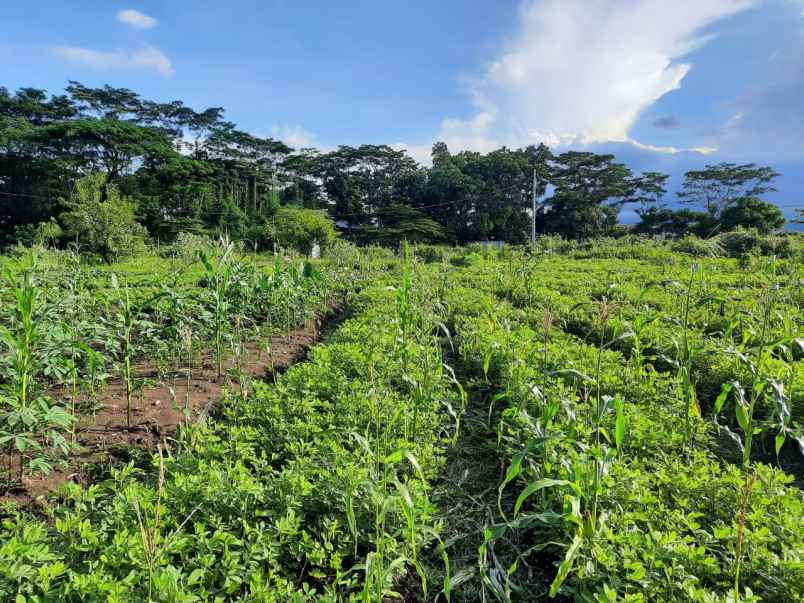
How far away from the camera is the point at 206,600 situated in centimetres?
163

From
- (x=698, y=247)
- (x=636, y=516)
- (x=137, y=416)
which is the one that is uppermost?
(x=698, y=247)

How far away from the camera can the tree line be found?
3756 centimetres

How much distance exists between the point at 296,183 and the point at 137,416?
5536cm

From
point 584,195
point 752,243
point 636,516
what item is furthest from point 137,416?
point 584,195

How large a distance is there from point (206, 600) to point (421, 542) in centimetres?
108

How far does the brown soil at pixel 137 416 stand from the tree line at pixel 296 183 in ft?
103

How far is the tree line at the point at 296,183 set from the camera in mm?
37562

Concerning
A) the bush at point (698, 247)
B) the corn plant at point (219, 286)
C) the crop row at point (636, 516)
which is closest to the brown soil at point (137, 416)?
the corn plant at point (219, 286)

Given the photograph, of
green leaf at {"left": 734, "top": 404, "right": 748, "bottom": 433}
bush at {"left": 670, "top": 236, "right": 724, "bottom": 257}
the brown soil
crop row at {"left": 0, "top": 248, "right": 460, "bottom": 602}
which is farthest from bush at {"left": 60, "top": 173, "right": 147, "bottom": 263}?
bush at {"left": 670, "top": 236, "right": 724, "bottom": 257}

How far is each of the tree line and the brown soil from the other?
31.3 metres

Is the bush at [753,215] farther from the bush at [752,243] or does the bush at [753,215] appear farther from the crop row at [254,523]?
the crop row at [254,523]

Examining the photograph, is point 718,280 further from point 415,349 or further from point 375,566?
point 375,566

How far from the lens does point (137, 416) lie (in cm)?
355

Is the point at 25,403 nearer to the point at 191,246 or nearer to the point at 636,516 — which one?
the point at 636,516
